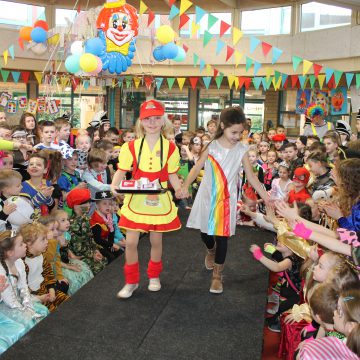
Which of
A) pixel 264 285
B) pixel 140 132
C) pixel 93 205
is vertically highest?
pixel 140 132

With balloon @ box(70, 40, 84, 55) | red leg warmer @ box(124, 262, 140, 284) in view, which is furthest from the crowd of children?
balloon @ box(70, 40, 84, 55)

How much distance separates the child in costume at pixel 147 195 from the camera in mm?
2965

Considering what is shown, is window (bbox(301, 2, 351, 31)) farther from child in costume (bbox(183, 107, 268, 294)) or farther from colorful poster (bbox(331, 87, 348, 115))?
child in costume (bbox(183, 107, 268, 294))

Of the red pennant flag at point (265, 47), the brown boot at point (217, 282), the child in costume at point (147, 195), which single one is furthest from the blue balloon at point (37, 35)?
the brown boot at point (217, 282)

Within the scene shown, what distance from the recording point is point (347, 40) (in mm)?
10984

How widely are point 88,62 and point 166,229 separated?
15.0 feet

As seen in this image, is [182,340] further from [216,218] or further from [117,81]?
[117,81]

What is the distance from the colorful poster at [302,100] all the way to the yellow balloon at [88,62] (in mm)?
8067

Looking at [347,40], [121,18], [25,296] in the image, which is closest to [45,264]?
[25,296]

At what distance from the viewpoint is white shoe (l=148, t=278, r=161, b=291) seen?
313cm

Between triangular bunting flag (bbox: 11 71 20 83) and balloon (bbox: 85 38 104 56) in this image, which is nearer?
balloon (bbox: 85 38 104 56)

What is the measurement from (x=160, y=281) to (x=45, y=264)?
895 millimetres

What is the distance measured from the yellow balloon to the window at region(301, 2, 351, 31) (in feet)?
24.7

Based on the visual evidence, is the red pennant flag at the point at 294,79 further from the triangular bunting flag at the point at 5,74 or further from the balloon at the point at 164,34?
the triangular bunting flag at the point at 5,74
